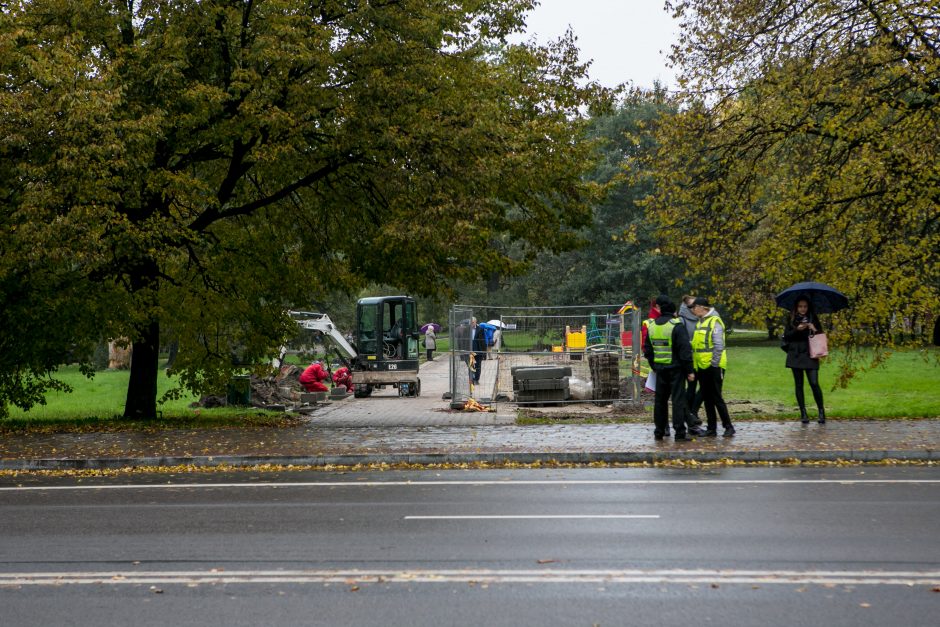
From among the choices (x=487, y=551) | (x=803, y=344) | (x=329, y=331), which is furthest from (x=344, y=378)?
(x=487, y=551)

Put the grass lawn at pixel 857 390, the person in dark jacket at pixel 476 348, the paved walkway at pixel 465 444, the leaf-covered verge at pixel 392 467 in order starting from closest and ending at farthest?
the leaf-covered verge at pixel 392 467
the paved walkway at pixel 465 444
the grass lawn at pixel 857 390
the person in dark jacket at pixel 476 348

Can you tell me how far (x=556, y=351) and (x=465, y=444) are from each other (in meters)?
6.00

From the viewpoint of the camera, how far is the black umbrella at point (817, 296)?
15.4 metres

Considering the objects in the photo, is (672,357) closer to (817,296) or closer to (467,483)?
(817,296)

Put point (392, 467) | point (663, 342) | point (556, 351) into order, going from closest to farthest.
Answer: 1. point (392, 467)
2. point (663, 342)
3. point (556, 351)

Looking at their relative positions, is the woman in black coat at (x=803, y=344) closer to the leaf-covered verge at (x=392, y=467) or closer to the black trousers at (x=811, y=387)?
the black trousers at (x=811, y=387)

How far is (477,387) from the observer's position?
72.3ft

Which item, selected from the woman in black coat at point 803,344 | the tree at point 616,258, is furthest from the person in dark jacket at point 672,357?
the tree at point 616,258

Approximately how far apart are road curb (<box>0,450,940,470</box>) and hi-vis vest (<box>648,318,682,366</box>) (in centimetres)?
162

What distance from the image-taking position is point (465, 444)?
13.8 m

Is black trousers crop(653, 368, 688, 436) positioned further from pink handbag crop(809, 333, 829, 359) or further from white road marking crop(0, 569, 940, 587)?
white road marking crop(0, 569, 940, 587)

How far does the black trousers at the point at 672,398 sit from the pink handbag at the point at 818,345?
250 cm

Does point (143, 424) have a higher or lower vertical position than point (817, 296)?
lower

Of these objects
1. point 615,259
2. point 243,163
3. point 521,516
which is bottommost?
point 521,516
